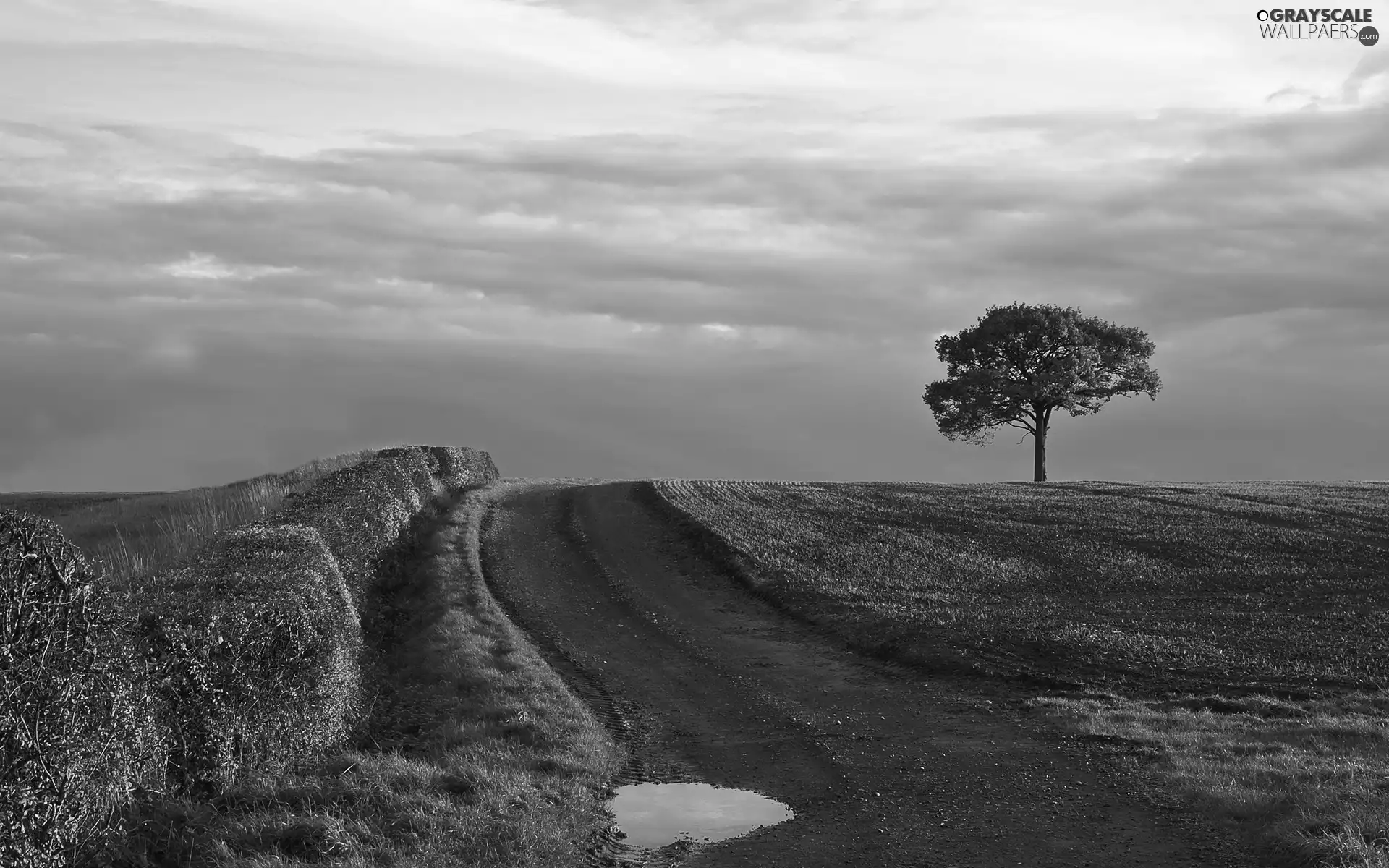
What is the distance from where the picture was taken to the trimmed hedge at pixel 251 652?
9.73 meters

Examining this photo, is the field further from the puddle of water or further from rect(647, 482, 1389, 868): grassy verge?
the puddle of water

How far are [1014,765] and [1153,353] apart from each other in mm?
53577

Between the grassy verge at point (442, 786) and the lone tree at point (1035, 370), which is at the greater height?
the lone tree at point (1035, 370)

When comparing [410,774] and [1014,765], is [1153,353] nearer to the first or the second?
[1014,765]

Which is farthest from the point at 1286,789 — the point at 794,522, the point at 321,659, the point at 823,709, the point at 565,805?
the point at 794,522

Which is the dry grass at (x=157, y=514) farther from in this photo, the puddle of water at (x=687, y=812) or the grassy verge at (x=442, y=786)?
the puddle of water at (x=687, y=812)

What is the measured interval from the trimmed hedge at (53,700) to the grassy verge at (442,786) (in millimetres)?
1426

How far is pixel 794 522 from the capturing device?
32156mm

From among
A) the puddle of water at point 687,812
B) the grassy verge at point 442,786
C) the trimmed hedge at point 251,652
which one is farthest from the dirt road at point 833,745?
the trimmed hedge at point 251,652

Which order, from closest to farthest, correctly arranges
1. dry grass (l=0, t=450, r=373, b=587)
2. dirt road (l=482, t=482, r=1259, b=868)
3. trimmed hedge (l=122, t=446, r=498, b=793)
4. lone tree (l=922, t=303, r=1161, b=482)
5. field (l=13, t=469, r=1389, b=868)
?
field (l=13, t=469, r=1389, b=868), trimmed hedge (l=122, t=446, r=498, b=793), dirt road (l=482, t=482, r=1259, b=868), dry grass (l=0, t=450, r=373, b=587), lone tree (l=922, t=303, r=1161, b=482)

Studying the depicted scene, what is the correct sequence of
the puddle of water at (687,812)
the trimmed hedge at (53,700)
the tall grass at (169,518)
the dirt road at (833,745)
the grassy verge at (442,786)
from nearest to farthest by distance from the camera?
the trimmed hedge at (53,700)
the grassy verge at (442,786)
the dirt road at (833,745)
the puddle of water at (687,812)
the tall grass at (169,518)

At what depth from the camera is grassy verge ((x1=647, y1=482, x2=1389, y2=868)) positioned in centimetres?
1126

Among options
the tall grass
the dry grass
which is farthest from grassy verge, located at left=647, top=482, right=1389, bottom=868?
the dry grass

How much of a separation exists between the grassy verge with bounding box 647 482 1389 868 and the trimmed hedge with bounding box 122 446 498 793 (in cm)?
926
